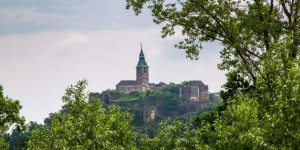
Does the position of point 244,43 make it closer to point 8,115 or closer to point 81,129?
point 81,129

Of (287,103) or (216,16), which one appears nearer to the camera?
(287,103)

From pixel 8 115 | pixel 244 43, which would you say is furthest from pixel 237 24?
pixel 8 115

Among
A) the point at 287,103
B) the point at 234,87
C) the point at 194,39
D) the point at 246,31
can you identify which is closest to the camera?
the point at 287,103

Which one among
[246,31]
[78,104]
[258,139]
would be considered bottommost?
[258,139]

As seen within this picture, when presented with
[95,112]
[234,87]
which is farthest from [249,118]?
[234,87]

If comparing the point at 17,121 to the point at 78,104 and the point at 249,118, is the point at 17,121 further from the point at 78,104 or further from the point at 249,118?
the point at 249,118

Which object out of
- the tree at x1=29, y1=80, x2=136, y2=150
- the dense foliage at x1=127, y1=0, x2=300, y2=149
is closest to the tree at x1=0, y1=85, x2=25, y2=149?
the tree at x1=29, y1=80, x2=136, y2=150

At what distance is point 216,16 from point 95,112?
11065 mm

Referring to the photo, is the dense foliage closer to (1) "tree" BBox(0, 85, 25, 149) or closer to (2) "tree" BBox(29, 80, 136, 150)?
(2) "tree" BBox(29, 80, 136, 150)

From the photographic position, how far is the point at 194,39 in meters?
34.3

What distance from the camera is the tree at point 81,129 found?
34.3m

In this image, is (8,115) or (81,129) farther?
(8,115)

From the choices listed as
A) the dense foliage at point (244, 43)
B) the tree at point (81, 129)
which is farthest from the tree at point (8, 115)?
the dense foliage at point (244, 43)

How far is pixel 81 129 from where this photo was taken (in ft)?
123
